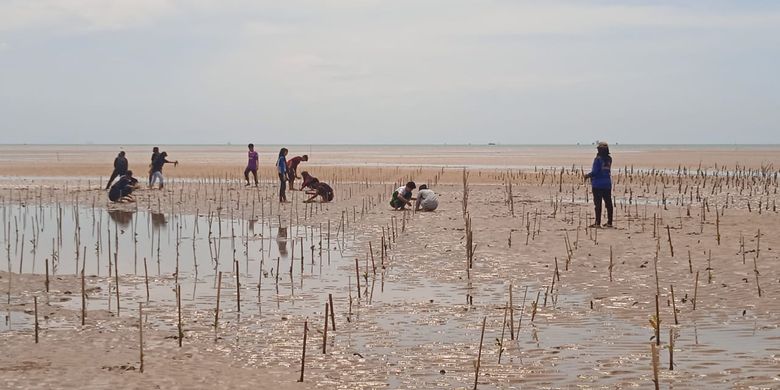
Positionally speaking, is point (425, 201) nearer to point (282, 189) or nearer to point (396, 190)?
point (396, 190)

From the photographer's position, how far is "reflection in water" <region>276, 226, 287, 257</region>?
1481 cm

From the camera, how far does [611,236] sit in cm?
1587

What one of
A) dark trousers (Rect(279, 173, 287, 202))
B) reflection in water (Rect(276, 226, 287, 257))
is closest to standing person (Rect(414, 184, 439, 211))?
reflection in water (Rect(276, 226, 287, 257))

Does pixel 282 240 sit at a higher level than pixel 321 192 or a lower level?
lower

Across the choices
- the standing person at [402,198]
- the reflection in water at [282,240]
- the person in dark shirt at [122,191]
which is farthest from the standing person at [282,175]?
the reflection in water at [282,240]

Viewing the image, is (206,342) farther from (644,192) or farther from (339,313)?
(644,192)

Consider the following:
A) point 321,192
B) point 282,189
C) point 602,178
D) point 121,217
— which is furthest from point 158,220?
point 602,178

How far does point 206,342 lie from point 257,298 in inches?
87.7

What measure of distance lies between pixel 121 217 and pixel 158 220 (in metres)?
1.20

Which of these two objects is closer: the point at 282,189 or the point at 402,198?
the point at 402,198

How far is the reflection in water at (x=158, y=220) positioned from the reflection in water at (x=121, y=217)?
534 mm

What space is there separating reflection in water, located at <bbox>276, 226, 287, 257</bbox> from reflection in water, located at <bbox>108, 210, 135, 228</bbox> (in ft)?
11.9

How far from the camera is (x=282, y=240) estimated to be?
16375 mm

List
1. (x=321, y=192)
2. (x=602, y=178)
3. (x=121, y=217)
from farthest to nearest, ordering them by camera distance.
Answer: (x=321, y=192), (x=121, y=217), (x=602, y=178)
